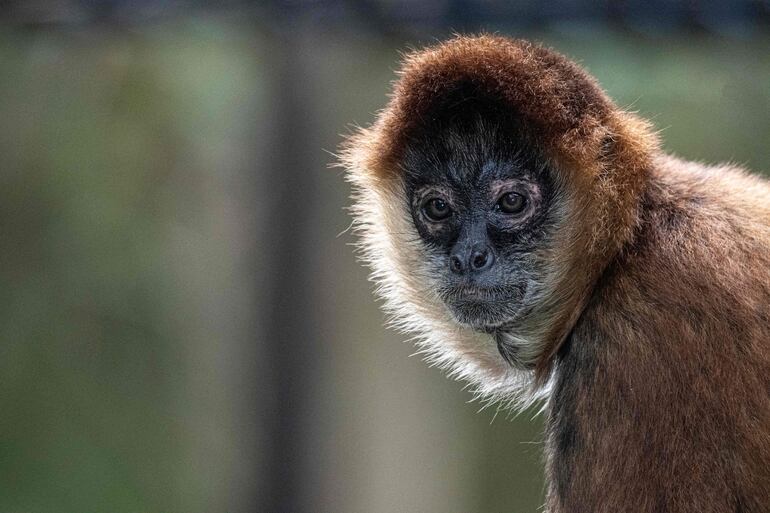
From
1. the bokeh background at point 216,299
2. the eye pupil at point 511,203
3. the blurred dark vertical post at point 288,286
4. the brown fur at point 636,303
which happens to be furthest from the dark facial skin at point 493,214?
the bokeh background at point 216,299

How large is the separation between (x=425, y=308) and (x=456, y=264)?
28.6 inches

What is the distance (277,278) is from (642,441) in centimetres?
517

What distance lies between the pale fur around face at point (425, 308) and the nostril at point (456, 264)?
0.29 metres

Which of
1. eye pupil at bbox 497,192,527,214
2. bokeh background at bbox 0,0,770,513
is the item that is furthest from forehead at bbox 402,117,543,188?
bokeh background at bbox 0,0,770,513

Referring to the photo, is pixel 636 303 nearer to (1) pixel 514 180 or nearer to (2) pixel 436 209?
(1) pixel 514 180

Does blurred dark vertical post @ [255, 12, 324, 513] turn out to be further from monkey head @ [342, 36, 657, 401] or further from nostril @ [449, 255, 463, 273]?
nostril @ [449, 255, 463, 273]

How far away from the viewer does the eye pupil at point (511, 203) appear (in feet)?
18.0

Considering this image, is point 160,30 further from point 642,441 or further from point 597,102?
point 642,441

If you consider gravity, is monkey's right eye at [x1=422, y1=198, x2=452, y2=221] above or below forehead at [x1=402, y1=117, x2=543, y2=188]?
below

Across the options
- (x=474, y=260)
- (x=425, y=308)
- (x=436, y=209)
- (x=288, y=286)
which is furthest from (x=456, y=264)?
(x=288, y=286)

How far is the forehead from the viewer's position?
5.51 m

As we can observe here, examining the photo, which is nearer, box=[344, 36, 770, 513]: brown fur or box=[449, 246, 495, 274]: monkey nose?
box=[344, 36, 770, 513]: brown fur

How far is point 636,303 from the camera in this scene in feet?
15.7

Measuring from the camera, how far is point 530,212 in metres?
5.50
